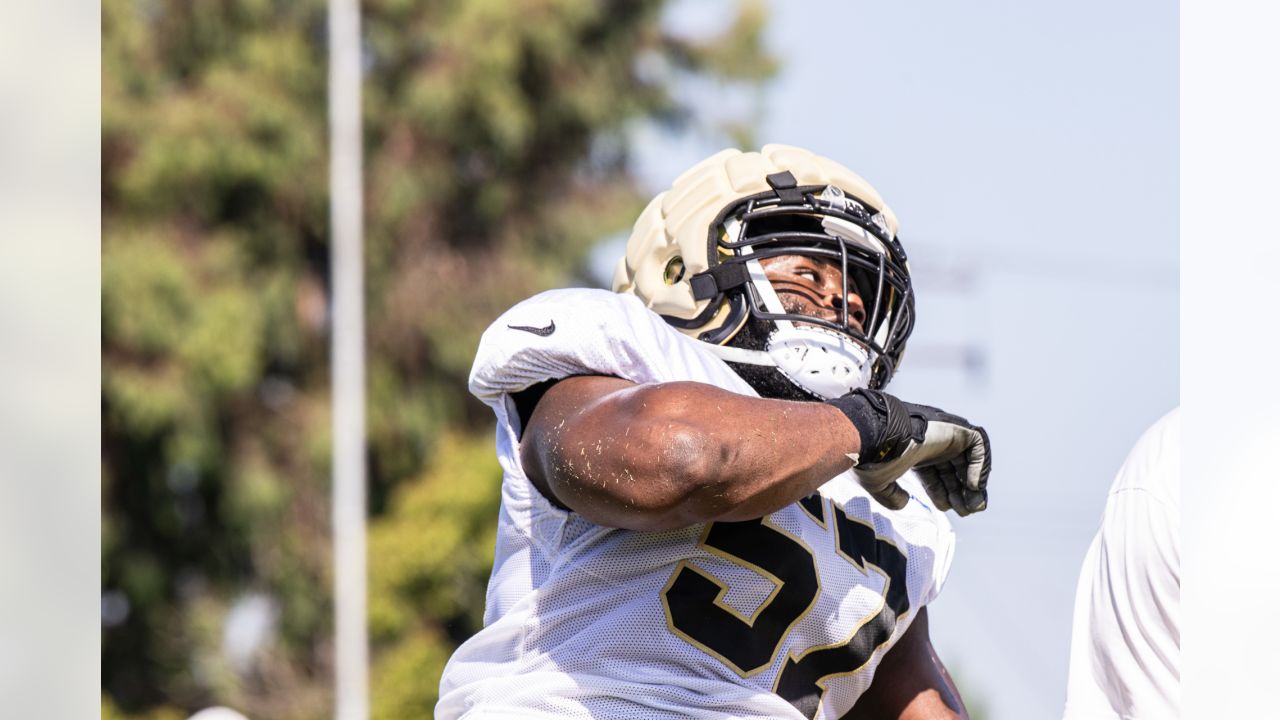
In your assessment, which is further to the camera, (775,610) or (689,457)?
(775,610)

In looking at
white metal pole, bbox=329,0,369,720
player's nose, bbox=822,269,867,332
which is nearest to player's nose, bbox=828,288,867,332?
player's nose, bbox=822,269,867,332

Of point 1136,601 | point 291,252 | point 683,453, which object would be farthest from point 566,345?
point 291,252

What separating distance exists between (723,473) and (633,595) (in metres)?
0.39

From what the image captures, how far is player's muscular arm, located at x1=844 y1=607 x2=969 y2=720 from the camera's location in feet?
10.0

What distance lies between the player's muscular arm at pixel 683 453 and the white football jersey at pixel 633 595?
17 cm

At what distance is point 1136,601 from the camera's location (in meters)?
2.95

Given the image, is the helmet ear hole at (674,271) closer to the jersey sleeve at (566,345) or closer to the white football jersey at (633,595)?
the white football jersey at (633,595)

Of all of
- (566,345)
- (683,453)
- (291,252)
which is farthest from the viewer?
(291,252)

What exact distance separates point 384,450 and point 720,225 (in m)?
10.3

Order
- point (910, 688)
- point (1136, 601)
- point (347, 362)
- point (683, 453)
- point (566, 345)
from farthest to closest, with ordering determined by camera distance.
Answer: point (347, 362) → point (910, 688) → point (1136, 601) → point (566, 345) → point (683, 453)

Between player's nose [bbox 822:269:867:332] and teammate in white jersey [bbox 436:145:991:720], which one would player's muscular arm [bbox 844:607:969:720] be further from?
player's nose [bbox 822:269:867:332]

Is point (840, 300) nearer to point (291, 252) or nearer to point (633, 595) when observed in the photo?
point (633, 595)

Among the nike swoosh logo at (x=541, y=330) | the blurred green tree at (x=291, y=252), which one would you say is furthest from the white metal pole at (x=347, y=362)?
the nike swoosh logo at (x=541, y=330)

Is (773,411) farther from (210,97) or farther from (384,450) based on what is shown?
(210,97)
